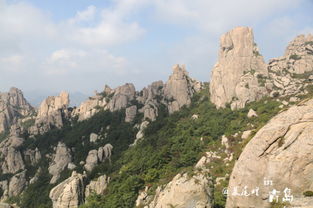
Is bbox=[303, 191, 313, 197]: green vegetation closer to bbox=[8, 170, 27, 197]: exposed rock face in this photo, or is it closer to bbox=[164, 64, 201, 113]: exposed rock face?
bbox=[8, 170, 27, 197]: exposed rock face

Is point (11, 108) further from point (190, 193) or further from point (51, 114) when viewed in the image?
point (190, 193)

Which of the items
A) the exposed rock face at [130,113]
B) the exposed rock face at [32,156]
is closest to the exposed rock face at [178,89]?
the exposed rock face at [130,113]

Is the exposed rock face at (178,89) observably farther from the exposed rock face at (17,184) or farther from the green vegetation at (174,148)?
the exposed rock face at (17,184)

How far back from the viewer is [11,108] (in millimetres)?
115938

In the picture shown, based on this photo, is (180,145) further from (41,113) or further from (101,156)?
(41,113)

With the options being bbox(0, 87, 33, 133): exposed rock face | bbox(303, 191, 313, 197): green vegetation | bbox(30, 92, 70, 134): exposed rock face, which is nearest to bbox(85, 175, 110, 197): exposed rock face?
bbox(303, 191, 313, 197): green vegetation

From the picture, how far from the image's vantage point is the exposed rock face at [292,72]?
5888cm

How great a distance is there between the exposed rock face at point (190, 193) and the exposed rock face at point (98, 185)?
1276 inches

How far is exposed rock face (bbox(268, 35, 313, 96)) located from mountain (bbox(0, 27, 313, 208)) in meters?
0.26

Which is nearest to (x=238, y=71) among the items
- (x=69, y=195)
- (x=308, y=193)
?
(x=69, y=195)

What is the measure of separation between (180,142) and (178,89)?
34138mm

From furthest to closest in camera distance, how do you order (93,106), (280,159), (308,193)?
(93,106) < (280,159) < (308,193)

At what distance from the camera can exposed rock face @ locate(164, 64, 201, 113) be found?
83500mm

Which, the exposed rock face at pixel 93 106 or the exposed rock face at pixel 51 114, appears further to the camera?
the exposed rock face at pixel 93 106
